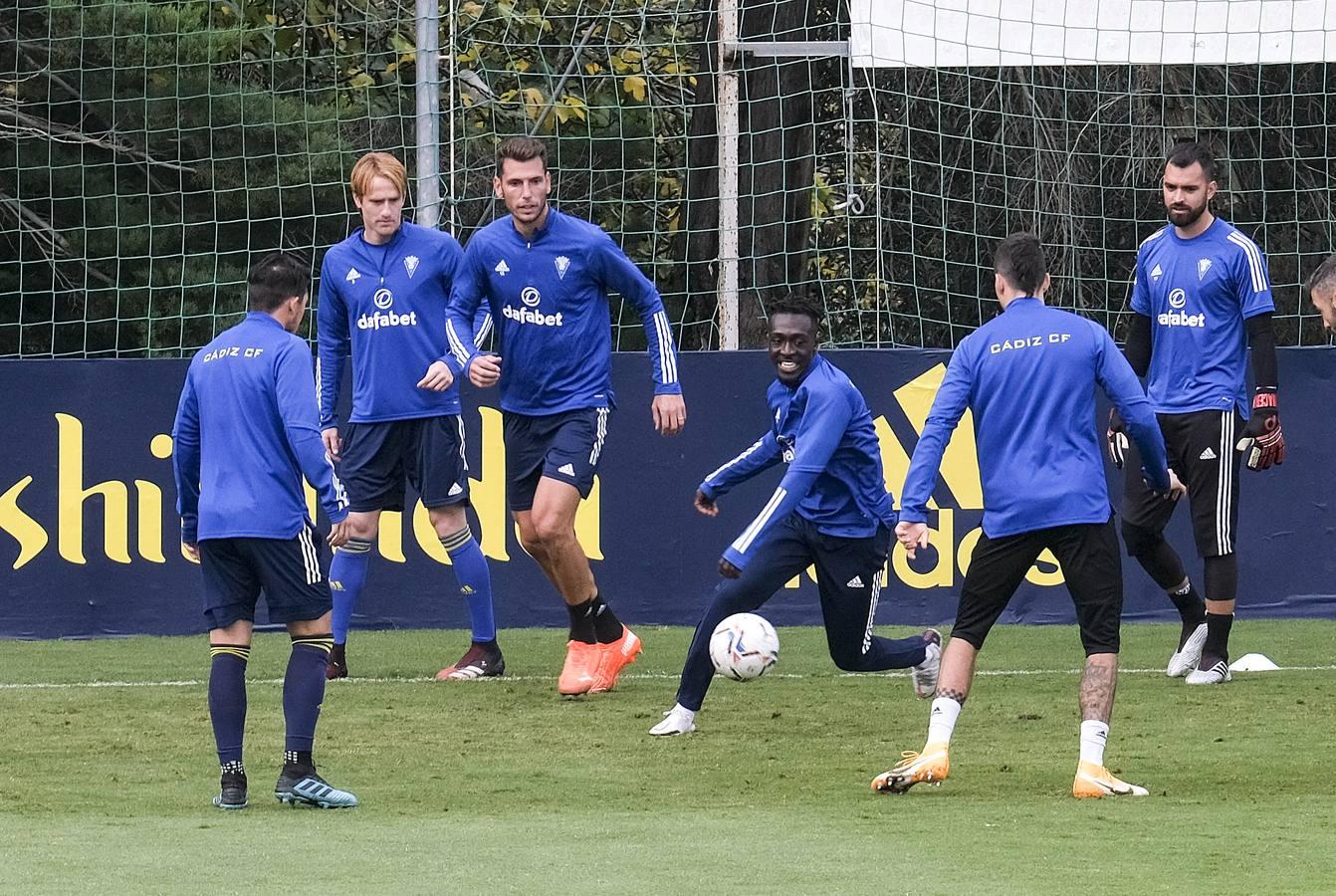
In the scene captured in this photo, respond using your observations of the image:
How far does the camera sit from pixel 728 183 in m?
11.8

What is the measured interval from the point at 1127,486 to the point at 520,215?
9.26 ft

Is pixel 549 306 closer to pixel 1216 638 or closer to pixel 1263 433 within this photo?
pixel 1263 433

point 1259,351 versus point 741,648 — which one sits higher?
point 1259,351

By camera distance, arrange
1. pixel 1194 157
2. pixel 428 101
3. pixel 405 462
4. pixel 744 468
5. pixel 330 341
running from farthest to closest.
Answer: pixel 428 101
pixel 330 341
pixel 405 462
pixel 1194 157
pixel 744 468

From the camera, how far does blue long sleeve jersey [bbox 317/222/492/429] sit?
8945 mm

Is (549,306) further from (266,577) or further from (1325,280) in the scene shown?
(1325,280)

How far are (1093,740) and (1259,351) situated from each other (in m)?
2.81

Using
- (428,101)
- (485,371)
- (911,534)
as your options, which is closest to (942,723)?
(911,534)

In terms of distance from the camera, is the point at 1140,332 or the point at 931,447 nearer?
the point at 931,447

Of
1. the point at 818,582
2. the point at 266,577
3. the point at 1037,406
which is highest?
the point at 1037,406

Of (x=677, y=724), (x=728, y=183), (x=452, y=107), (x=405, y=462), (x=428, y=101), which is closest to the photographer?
(x=677, y=724)

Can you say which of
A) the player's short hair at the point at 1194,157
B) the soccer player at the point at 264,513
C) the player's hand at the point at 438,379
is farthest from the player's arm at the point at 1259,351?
the soccer player at the point at 264,513

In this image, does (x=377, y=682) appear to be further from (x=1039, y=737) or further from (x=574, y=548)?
(x=1039, y=737)

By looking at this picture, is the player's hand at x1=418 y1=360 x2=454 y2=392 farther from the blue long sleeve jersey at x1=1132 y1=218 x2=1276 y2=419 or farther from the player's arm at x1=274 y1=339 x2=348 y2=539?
the blue long sleeve jersey at x1=1132 y1=218 x2=1276 y2=419
